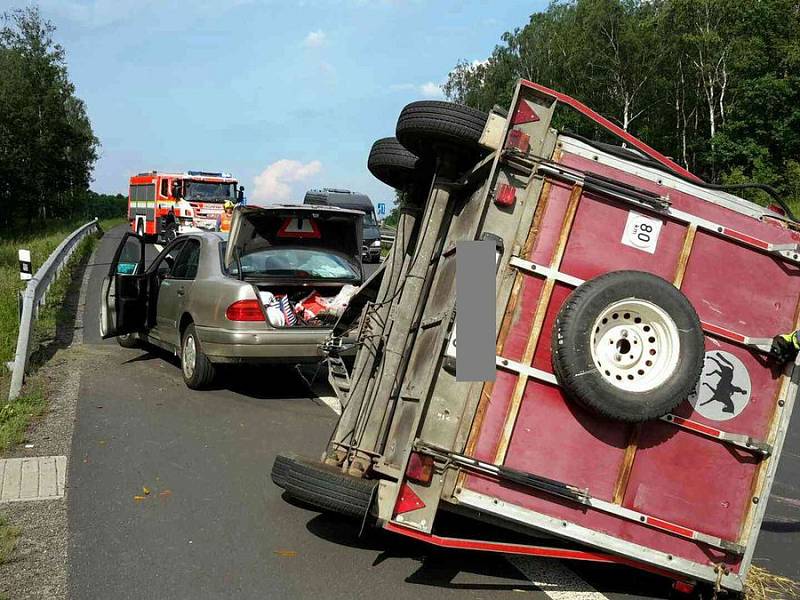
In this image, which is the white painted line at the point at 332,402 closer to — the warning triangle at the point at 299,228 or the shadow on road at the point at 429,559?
the warning triangle at the point at 299,228

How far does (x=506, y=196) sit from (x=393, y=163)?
1707 millimetres

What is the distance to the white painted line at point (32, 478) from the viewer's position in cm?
521

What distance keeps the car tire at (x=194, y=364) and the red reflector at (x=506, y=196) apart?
4.71 metres

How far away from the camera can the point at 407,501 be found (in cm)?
381

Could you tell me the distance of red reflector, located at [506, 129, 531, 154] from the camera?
4.03 meters

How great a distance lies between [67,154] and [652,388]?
210ft

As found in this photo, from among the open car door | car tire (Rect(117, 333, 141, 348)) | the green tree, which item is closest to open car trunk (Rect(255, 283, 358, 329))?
the open car door

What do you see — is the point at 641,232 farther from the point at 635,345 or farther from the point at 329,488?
the point at 329,488

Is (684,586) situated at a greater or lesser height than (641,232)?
lesser

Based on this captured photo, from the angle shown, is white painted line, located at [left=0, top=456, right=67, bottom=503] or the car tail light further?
white painted line, located at [left=0, top=456, right=67, bottom=503]

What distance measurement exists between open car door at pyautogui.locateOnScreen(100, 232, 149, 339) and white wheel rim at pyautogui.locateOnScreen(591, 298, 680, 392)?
6.62 meters

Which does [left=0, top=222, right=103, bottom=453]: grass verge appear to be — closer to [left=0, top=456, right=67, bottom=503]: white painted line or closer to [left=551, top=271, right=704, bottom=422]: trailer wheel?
[left=0, top=456, right=67, bottom=503]: white painted line

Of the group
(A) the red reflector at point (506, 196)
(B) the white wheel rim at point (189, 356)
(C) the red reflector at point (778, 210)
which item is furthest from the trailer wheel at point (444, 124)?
(B) the white wheel rim at point (189, 356)

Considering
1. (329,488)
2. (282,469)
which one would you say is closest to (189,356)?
(282,469)
